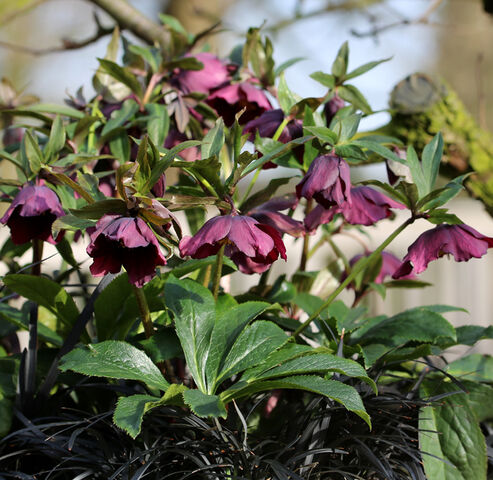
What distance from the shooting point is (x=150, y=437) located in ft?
2.17

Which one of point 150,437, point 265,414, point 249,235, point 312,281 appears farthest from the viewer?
point 312,281

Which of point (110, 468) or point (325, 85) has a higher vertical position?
point (325, 85)

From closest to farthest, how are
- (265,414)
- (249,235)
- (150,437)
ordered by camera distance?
(249,235) < (150,437) < (265,414)

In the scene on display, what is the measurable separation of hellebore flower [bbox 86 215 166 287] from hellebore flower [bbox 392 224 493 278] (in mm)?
278

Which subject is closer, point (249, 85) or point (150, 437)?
point (150, 437)

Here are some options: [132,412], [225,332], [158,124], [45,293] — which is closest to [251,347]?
[225,332]

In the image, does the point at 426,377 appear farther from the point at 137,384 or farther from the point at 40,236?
the point at 40,236

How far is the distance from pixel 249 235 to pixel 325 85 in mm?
352

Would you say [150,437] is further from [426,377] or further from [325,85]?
[325,85]

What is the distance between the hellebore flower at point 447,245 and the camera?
625 millimetres

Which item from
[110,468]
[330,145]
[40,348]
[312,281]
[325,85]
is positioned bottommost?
[110,468]

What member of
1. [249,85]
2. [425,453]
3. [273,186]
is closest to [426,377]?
[425,453]

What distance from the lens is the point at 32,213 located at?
2.10 ft

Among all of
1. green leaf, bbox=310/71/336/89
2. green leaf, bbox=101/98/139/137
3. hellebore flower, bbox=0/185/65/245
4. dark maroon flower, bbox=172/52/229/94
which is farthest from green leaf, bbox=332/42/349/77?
hellebore flower, bbox=0/185/65/245
